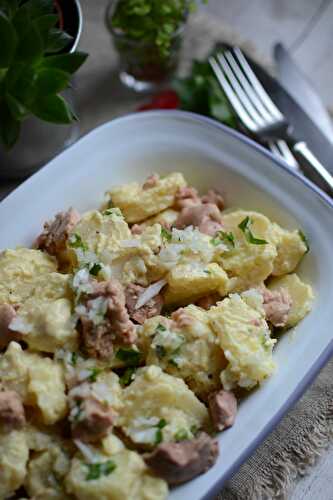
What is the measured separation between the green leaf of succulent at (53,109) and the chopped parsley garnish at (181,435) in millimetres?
1052

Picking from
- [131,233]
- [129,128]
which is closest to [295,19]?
[129,128]

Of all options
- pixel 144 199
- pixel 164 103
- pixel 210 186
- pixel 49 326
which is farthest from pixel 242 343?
pixel 164 103

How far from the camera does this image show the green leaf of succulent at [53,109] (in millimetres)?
2178

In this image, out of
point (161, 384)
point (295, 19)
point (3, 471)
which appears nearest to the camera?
point (3, 471)

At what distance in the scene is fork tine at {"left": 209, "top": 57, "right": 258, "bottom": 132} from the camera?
2.70m

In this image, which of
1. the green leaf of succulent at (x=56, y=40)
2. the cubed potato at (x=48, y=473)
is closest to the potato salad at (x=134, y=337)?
the cubed potato at (x=48, y=473)

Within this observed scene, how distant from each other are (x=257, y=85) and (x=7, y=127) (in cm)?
107

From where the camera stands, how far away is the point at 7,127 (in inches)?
88.0

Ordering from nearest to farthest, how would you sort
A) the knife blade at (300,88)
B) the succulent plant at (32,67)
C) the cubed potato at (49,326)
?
the cubed potato at (49,326) → the succulent plant at (32,67) → the knife blade at (300,88)

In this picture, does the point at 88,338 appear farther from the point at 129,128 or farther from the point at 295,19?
the point at 295,19

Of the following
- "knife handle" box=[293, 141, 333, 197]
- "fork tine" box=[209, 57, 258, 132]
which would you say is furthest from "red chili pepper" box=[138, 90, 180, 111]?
"knife handle" box=[293, 141, 333, 197]

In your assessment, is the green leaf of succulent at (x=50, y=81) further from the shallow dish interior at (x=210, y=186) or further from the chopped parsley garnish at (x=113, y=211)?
the chopped parsley garnish at (x=113, y=211)

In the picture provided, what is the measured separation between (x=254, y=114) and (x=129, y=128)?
600mm

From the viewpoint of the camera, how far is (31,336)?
6.05 ft
